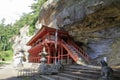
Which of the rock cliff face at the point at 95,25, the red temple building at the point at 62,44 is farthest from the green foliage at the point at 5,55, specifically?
the rock cliff face at the point at 95,25

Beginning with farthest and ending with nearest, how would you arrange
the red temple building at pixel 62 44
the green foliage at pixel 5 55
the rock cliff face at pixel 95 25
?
the green foliage at pixel 5 55 < the red temple building at pixel 62 44 < the rock cliff face at pixel 95 25

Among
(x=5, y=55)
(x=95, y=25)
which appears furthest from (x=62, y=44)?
(x=5, y=55)

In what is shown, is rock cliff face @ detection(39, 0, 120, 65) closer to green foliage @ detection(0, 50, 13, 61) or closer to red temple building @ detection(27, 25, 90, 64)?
red temple building @ detection(27, 25, 90, 64)

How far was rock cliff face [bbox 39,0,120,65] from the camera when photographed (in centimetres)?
1658

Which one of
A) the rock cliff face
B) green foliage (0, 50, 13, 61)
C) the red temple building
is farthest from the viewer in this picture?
green foliage (0, 50, 13, 61)

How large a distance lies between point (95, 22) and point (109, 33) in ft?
5.77

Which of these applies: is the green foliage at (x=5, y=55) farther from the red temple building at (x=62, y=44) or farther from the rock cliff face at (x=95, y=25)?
the rock cliff face at (x=95, y=25)

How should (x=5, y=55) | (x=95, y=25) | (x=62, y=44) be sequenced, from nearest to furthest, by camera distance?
(x=95, y=25)
(x=62, y=44)
(x=5, y=55)

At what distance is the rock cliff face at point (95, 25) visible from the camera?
16580 millimetres

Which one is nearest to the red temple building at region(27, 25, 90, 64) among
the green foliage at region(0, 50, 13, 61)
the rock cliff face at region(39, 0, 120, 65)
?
the rock cliff face at region(39, 0, 120, 65)

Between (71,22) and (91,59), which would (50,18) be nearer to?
(71,22)

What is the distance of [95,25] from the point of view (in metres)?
18.9

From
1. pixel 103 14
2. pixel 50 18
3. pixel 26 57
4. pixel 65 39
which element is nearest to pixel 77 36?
pixel 65 39

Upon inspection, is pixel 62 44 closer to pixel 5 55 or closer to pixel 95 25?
pixel 95 25
